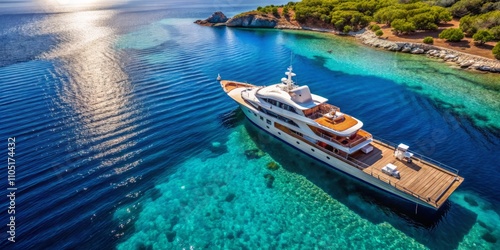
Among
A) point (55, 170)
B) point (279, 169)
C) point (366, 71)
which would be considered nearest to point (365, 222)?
point (279, 169)

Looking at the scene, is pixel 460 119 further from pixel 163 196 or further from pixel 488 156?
pixel 163 196

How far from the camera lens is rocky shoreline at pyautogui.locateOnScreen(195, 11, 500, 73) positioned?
169ft

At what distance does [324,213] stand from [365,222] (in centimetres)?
336

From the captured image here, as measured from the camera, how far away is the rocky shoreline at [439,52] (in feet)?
166

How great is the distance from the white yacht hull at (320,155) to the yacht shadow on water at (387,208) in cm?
66

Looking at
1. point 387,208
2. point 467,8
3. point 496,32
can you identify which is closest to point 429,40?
point 496,32

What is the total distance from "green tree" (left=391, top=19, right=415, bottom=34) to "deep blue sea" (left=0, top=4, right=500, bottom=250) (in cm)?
1357

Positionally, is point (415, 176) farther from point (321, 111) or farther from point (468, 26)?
point (468, 26)

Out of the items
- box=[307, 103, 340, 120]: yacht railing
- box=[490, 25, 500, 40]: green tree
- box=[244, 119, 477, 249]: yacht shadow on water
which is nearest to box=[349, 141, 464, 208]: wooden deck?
box=[244, 119, 477, 249]: yacht shadow on water

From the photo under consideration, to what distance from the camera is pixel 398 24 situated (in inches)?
2719

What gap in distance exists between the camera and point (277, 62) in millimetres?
59469

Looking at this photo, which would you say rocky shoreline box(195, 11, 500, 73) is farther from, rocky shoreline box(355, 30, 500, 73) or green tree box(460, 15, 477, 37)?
green tree box(460, 15, 477, 37)

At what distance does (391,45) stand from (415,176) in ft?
176

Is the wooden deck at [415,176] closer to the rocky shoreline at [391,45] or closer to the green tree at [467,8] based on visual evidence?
the rocky shoreline at [391,45]
